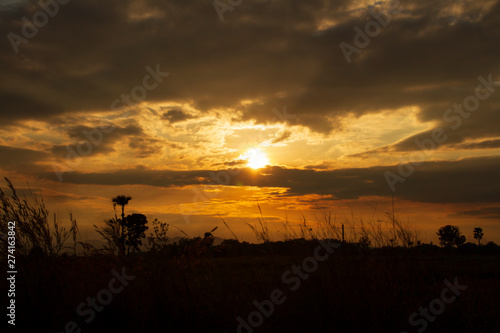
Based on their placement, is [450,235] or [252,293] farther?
[450,235]

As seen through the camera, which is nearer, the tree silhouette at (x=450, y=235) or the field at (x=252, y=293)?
the field at (x=252, y=293)

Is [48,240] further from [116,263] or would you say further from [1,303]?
[116,263]

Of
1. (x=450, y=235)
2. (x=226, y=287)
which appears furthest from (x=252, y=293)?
(x=450, y=235)

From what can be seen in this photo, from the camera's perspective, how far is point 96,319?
5027 millimetres

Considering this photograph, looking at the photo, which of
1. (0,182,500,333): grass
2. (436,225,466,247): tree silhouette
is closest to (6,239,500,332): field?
(0,182,500,333): grass

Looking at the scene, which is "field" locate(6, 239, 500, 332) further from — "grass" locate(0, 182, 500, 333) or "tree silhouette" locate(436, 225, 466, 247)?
"tree silhouette" locate(436, 225, 466, 247)

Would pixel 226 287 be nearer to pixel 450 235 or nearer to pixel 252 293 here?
pixel 252 293

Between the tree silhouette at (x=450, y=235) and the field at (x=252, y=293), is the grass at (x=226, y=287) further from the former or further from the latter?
the tree silhouette at (x=450, y=235)

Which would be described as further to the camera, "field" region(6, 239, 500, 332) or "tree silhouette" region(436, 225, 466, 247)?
"tree silhouette" region(436, 225, 466, 247)

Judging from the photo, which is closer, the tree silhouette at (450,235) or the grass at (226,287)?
the grass at (226,287)

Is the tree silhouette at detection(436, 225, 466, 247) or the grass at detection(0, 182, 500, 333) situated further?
the tree silhouette at detection(436, 225, 466, 247)

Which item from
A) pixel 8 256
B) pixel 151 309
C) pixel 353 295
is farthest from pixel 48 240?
pixel 353 295

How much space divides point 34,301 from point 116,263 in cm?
132

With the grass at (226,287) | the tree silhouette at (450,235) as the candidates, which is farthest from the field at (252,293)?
the tree silhouette at (450,235)
